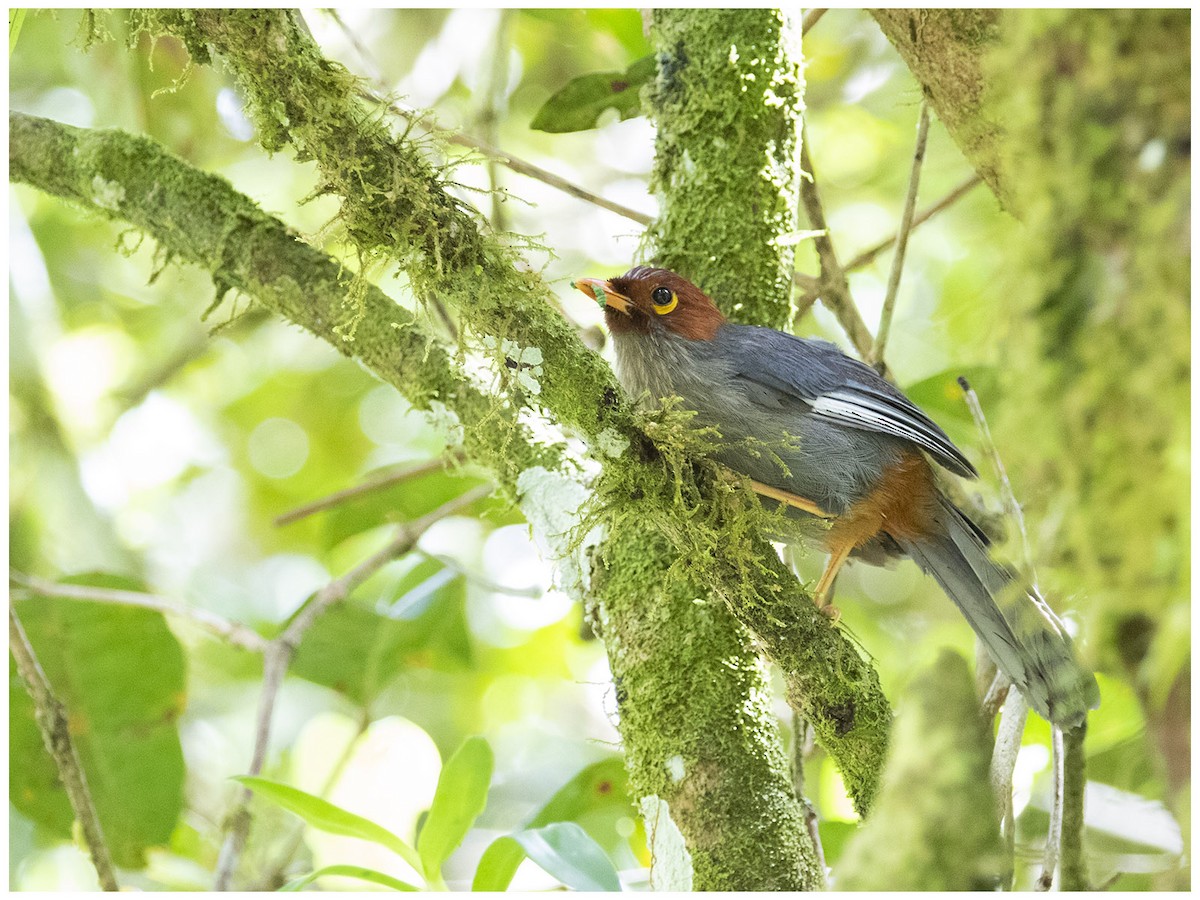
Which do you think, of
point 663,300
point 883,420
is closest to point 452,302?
point 663,300

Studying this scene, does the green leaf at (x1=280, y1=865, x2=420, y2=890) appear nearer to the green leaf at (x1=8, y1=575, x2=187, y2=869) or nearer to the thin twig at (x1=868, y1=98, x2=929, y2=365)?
the green leaf at (x1=8, y1=575, x2=187, y2=869)

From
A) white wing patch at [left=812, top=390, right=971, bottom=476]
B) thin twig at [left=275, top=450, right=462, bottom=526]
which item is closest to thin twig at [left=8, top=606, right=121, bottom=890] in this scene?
thin twig at [left=275, top=450, right=462, bottom=526]

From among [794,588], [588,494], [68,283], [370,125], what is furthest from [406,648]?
[68,283]

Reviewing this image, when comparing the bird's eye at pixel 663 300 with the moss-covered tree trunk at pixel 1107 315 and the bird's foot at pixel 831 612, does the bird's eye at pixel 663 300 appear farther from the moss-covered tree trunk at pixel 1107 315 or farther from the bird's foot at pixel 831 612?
the moss-covered tree trunk at pixel 1107 315

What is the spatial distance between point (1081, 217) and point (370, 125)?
1.48 metres

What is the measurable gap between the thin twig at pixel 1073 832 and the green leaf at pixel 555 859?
1035 millimetres

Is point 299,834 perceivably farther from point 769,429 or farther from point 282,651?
point 769,429

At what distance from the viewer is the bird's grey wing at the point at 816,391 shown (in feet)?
10.3

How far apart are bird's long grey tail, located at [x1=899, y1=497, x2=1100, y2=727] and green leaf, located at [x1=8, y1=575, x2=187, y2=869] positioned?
108 inches

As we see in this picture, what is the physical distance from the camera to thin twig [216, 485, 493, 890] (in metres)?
3.48

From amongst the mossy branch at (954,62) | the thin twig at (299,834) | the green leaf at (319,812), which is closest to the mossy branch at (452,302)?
the green leaf at (319,812)

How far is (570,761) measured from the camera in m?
5.88

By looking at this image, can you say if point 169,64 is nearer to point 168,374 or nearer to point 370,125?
point 168,374

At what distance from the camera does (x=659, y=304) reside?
3.28 metres
